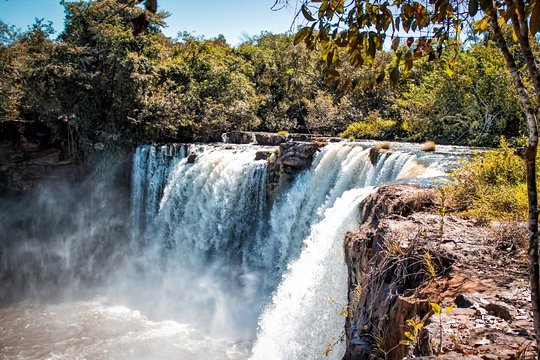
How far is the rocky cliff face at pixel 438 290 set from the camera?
102 inches

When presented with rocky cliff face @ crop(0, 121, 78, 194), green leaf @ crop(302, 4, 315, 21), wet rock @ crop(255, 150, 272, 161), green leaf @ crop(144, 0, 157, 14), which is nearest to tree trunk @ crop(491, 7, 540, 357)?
green leaf @ crop(302, 4, 315, 21)

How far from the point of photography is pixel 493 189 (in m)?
5.64

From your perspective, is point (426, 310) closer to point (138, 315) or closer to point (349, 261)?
point (349, 261)

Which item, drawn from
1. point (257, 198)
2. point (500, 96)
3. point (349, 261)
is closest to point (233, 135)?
point (257, 198)

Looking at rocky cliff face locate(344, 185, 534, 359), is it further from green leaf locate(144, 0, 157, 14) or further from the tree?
green leaf locate(144, 0, 157, 14)

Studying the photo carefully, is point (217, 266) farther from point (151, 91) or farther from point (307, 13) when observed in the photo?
point (307, 13)

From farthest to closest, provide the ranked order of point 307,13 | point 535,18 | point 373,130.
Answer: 1. point 373,130
2. point 307,13
3. point 535,18

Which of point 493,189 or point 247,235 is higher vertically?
point 493,189

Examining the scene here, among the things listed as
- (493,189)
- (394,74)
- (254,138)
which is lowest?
(493,189)

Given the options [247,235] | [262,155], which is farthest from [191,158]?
[247,235]

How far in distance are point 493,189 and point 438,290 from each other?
294 cm

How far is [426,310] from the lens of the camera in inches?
124

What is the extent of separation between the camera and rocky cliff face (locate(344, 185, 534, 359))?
2598mm

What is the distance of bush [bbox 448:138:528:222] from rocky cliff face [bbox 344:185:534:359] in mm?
409
